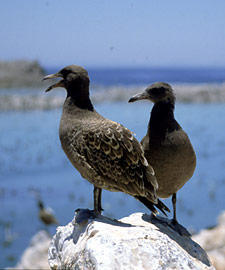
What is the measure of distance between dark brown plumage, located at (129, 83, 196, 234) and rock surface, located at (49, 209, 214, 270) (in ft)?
2.04

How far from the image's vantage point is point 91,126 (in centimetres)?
510

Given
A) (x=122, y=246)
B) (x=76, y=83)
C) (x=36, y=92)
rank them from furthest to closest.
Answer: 1. (x=36, y=92)
2. (x=76, y=83)
3. (x=122, y=246)

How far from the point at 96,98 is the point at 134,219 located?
31911 mm

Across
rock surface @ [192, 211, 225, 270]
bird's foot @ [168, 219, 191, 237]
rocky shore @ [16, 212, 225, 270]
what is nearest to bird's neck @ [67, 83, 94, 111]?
rocky shore @ [16, 212, 225, 270]

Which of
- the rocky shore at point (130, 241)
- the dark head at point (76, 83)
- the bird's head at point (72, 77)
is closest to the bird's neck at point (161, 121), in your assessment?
the dark head at point (76, 83)

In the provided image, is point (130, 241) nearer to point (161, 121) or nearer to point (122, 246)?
point (122, 246)

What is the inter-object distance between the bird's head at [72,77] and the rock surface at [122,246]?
1497mm

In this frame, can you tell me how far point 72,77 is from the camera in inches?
209

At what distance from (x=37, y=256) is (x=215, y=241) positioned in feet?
13.5

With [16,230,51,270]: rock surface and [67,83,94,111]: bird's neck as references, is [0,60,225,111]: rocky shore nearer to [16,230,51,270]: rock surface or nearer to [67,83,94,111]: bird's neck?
[16,230,51,270]: rock surface

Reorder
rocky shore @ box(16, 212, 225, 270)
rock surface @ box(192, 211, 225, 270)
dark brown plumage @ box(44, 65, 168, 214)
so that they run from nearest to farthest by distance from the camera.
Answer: rocky shore @ box(16, 212, 225, 270) < dark brown plumage @ box(44, 65, 168, 214) < rock surface @ box(192, 211, 225, 270)

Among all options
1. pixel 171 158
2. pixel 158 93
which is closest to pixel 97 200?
pixel 171 158

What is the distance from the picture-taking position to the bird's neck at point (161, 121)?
5320 mm

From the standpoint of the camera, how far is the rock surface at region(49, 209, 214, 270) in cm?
442
